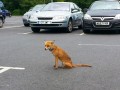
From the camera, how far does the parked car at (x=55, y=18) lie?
1786 cm

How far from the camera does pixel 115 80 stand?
297 inches

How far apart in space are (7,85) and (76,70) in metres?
1.94

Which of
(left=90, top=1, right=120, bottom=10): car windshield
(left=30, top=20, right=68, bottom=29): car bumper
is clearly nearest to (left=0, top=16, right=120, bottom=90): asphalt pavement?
(left=30, top=20, right=68, bottom=29): car bumper

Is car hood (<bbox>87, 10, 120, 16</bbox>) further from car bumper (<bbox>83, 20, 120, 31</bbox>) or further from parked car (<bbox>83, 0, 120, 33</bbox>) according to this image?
car bumper (<bbox>83, 20, 120, 31</bbox>)

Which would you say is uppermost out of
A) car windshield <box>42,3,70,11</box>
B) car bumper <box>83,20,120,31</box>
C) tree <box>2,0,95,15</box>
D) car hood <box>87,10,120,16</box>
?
car windshield <box>42,3,70,11</box>

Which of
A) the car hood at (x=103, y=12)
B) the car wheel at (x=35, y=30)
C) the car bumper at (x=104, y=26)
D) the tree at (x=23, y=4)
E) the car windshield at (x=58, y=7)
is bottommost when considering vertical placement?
the tree at (x=23, y=4)

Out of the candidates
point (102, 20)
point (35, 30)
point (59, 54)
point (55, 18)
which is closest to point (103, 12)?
point (102, 20)

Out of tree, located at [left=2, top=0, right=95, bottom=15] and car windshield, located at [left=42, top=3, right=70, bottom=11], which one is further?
tree, located at [left=2, top=0, right=95, bottom=15]

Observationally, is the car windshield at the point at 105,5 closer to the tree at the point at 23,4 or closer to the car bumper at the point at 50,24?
the car bumper at the point at 50,24

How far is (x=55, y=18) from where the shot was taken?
1783 cm

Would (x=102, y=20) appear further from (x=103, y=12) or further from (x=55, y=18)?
(x=55, y=18)

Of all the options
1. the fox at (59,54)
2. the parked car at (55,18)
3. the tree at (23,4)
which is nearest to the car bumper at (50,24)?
the parked car at (55,18)

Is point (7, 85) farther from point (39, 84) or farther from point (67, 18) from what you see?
point (67, 18)

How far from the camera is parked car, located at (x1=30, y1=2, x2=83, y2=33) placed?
17859 mm
